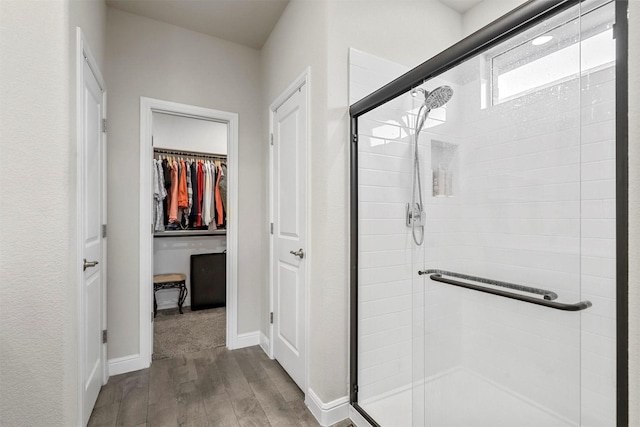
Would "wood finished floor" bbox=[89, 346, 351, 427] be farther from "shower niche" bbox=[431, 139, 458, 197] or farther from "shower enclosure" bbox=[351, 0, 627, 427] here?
"shower niche" bbox=[431, 139, 458, 197]

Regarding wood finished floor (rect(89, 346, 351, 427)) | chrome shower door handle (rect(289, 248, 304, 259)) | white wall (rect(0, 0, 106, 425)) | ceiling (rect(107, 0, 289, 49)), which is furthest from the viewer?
ceiling (rect(107, 0, 289, 49))

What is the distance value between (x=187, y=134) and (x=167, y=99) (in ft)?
6.25

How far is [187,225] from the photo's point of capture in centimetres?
408

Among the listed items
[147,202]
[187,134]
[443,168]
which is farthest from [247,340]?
[187,134]

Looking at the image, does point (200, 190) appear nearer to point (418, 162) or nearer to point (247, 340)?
point (247, 340)

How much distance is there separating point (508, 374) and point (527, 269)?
1.61ft

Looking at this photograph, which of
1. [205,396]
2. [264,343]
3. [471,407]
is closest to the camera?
[471,407]

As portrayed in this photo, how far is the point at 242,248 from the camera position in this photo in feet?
9.31

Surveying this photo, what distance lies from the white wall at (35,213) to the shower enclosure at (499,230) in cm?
141

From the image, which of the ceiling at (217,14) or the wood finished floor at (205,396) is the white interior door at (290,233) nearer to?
the wood finished floor at (205,396)

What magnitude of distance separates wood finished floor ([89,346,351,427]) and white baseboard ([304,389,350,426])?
4cm

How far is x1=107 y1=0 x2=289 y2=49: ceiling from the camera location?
7.59 ft

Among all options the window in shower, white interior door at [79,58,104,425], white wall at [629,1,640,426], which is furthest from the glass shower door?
white interior door at [79,58,104,425]

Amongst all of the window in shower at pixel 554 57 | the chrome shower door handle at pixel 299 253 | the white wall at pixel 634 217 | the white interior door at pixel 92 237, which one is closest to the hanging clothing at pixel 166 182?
the white interior door at pixel 92 237
